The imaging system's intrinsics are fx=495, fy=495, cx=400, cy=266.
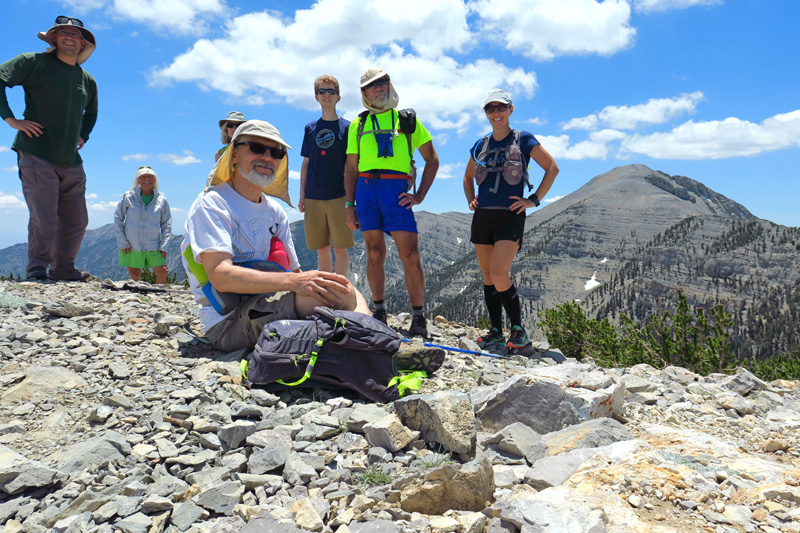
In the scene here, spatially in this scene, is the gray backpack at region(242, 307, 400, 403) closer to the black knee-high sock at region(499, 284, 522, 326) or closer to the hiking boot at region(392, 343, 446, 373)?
the hiking boot at region(392, 343, 446, 373)

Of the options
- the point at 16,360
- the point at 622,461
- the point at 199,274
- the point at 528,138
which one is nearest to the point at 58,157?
the point at 16,360

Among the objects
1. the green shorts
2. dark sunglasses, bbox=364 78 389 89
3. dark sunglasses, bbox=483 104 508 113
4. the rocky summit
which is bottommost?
the rocky summit

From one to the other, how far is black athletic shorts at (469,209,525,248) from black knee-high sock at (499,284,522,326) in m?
0.78

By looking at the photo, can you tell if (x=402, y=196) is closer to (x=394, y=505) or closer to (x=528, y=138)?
(x=528, y=138)

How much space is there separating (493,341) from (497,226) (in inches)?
75.5

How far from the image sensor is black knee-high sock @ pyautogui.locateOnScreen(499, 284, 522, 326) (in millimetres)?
7182

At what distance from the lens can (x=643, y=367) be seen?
7.12 metres

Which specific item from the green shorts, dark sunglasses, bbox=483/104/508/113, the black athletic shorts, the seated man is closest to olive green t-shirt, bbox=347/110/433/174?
dark sunglasses, bbox=483/104/508/113

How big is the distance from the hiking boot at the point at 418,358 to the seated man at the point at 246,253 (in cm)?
60

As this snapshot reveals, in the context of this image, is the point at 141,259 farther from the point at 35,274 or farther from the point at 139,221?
the point at 35,274

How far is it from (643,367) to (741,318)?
21903 centimetres

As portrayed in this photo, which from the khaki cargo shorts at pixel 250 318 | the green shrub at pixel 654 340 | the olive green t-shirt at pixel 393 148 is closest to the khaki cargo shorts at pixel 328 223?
the olive green t-shirt at pixel 393 148

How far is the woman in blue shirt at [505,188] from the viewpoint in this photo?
7.06 metres

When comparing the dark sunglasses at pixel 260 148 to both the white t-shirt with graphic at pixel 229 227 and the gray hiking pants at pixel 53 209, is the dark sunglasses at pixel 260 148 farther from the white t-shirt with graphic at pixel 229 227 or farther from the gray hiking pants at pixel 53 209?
the gray hiking pants at pixel 53 209
